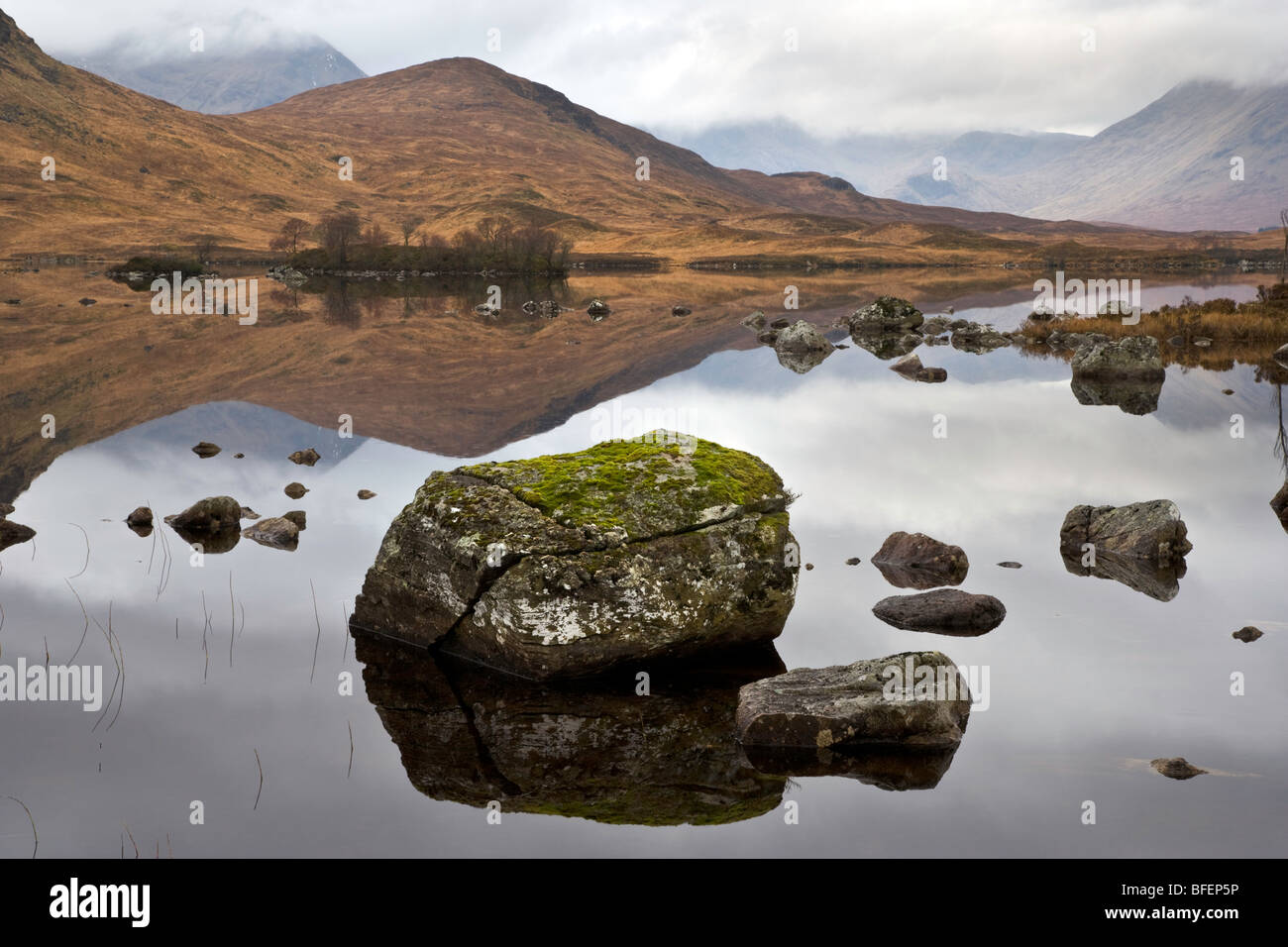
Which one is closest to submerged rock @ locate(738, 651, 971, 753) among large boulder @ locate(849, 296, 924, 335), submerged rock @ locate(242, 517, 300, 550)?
submerged rock @ locate(242, 517, 300, 550)

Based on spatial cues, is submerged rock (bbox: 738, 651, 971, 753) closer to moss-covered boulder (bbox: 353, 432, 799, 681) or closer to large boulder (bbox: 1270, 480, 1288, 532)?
moss-covered boulder (bbox: 353, 432, 799, 681)

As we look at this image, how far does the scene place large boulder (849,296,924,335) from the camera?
171 ft

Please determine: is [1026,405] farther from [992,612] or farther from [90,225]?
[90,225]

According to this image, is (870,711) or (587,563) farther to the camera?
(587,563)

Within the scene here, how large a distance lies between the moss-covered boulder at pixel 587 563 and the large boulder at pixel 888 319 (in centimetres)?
4170

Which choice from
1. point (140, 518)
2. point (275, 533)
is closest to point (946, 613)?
point (275, 533)

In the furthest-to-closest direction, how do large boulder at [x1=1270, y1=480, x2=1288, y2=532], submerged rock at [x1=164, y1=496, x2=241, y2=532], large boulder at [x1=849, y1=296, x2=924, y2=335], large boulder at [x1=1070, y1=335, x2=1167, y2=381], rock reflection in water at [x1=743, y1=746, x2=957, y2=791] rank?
large boulder at [x1=849, y1=296, x2=924, y2=335]
large boulder at [x1=1070, y1=335, x2=1167, y2=381]
large boulder at [x1=1270, y1=480, x2=1288, y2=532]
submerged rock at [x1=164, y1=496, x2=241, y2=532]
rock reflection in water at [x1=743, y1=746, x2=957, y2=791]

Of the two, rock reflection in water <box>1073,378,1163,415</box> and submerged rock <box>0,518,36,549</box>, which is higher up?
rock reflection in water <box>1073,378,1163,415</box>

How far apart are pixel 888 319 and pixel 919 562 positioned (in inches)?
1603

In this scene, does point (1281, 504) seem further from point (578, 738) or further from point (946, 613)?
point (578, 738)

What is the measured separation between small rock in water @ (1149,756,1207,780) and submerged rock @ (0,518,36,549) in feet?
44.7

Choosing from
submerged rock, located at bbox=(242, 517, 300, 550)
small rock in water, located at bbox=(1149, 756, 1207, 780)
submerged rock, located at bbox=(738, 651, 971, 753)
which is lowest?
small rock in water, located at bbox=(1149, 756, 1207, 780)

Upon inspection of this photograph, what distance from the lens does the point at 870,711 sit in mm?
8617

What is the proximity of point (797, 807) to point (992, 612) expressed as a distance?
4.77 meters
